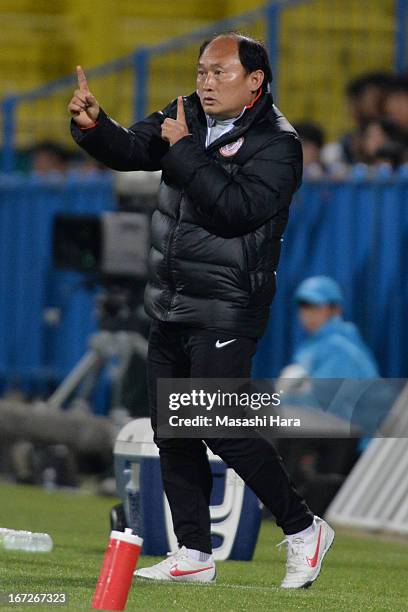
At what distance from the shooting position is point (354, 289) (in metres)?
11.6

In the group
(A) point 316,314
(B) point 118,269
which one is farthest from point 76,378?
(A) point 316,314

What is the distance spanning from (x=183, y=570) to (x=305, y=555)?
417 millimetres

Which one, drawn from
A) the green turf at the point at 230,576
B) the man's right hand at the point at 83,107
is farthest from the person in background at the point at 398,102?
the man's right hand at the point at 83,107

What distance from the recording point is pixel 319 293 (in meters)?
10.8

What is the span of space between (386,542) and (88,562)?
2.52m

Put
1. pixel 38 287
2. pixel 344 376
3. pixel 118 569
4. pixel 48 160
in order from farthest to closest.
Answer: pixel 48 160 → pixel 38 287 → pixel 344 376 → pixel 118 569

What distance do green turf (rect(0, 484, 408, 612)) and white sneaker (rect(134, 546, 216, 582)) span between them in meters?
0.06

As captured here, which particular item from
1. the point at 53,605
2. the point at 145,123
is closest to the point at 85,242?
the point at 145,123

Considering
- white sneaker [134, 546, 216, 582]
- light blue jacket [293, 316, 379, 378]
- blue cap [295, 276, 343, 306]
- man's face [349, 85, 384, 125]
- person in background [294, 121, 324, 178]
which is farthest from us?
person in background [294, 121, 324, 178]

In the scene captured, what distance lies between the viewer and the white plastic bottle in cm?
736

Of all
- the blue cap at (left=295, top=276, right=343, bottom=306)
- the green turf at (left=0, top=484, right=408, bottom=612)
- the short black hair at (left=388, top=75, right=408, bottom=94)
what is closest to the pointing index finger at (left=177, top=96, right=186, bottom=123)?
the green turf at (left=0, top=484, right=408, bottom=612)

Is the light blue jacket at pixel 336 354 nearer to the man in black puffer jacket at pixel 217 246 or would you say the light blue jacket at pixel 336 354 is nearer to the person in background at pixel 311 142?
the person in background at pixel 311 142

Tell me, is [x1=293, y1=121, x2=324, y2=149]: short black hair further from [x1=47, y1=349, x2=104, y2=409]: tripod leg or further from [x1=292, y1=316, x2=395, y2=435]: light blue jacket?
[x1=47, y1=349, x2=104, y2=409]: tripod leg

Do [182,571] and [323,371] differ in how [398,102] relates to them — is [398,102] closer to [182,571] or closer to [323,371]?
[323,371]
